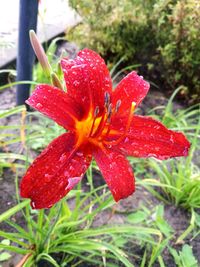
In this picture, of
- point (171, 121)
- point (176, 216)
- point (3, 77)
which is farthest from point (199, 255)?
point (3, 77)

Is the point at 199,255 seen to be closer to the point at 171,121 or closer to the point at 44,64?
the point at 171,121

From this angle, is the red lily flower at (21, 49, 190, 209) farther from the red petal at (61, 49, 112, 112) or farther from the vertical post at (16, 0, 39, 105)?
the vertical post at (16, 0, 39, 105)

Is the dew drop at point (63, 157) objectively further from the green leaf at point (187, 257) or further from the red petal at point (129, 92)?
the green leaf at point (187, 257)

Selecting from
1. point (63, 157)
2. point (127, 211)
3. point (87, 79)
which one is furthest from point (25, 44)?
point (63, 157)

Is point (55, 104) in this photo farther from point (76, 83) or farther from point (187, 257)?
point (187, 257)

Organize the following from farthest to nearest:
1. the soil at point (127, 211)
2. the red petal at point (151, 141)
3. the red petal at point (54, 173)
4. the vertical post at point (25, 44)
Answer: the vertical post at point (25, 44) < the soil at point (127, 211) < the red petal at point (151, 141) < the red petal at point (54, 173)

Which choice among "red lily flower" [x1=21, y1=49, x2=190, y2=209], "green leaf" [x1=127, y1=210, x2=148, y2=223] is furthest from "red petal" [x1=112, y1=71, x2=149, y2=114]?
"green leaf" [x1=127, y1=210, x2=148, y2=223]

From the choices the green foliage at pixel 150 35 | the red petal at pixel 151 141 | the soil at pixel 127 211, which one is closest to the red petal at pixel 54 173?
the red petal at pixel 151 141
